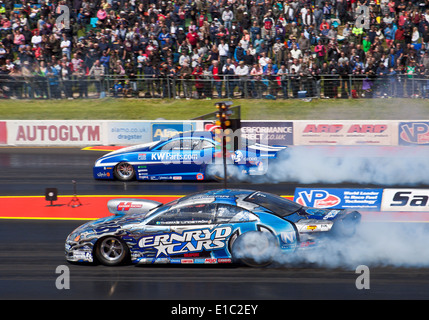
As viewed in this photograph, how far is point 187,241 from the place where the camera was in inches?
362

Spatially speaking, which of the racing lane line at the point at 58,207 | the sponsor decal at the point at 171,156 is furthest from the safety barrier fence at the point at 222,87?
the racing lane line at the point at 58,207

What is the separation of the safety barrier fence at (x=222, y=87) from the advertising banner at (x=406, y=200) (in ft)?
36.6

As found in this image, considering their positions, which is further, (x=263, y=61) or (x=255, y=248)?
(x=263, y=61)

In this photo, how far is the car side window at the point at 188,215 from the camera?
9266 mm

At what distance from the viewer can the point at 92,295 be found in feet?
27.9

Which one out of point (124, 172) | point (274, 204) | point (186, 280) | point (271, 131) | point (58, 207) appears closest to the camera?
point (186, 280)

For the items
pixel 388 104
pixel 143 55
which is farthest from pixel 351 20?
pixel 143 55

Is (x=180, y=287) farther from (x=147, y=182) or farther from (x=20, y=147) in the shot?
(x=20, y=147)

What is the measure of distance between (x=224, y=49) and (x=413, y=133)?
813cm

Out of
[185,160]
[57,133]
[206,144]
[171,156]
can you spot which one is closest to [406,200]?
[206,144]

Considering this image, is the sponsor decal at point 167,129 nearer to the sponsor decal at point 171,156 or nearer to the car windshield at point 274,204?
the sponsor decal at point 171,156

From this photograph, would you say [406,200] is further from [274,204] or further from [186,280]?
[186,280]

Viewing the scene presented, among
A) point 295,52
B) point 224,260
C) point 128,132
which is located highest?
point 295,52

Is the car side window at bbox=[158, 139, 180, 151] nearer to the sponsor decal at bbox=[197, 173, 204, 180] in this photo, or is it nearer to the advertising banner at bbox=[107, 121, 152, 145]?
the sponsor decal at bbox=[197, 173, 204, 180]
